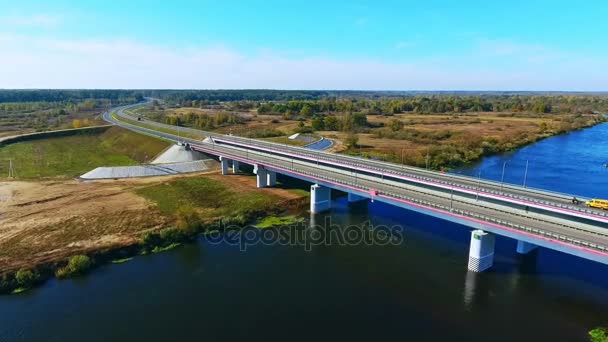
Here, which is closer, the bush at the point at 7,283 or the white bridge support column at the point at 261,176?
the bush at the point at 7,283

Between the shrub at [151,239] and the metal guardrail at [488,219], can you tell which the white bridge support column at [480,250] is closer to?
the metal guardrail at [488,219]

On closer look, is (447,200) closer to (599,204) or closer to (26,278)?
(599,204)

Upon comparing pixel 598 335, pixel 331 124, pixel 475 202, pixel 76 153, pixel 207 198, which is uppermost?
pixel 331 124

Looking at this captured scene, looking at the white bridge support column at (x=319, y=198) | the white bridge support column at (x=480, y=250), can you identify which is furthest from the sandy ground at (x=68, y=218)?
the white bridge support column at (x=480, y=250)

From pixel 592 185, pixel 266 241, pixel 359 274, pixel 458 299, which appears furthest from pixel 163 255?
pixel 592 185

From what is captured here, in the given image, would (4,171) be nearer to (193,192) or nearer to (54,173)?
(54,173)

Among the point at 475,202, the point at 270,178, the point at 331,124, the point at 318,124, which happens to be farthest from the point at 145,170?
the point at 331,124
